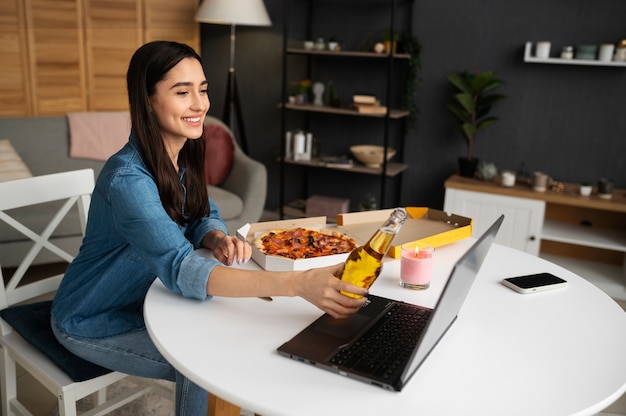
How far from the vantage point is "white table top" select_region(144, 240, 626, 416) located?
0.98 meters

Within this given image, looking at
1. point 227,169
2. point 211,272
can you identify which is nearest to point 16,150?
point 227,169

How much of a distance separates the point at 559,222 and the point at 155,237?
300cm

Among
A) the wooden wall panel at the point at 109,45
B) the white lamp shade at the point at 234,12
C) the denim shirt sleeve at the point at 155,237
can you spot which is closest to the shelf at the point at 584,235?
the white lamp shade at the point at 234,12

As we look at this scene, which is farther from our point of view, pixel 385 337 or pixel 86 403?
pixel 86 403

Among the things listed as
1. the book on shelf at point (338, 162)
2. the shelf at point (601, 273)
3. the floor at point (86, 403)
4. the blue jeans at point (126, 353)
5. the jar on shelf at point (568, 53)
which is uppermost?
the jar on shelf at point (568, 53)

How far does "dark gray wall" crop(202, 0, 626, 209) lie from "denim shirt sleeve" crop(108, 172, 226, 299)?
289 cm

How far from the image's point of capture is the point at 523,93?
373 centimetres

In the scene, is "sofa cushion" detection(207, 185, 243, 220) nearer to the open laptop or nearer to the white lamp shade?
the white lamp shade

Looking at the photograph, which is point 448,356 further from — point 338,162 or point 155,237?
point 338,162

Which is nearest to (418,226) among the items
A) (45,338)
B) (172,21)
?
(45,338)

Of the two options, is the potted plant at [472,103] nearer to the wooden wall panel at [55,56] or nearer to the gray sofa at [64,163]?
the gray sofa at [64,163]

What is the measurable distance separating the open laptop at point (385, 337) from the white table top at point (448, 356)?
24mm

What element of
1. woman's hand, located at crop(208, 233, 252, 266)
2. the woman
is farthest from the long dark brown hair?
woman's hand, located at crop(208, 233, 252, 266)

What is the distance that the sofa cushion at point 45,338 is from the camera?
1533 mm
